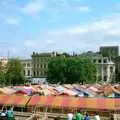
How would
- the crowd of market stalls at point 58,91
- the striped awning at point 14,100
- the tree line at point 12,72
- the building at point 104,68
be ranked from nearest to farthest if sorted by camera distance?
the striped awning at point 14,100 → the crowd of market stalls at point 58,91 → the tree line at point 12,72 → the building at point 104,68

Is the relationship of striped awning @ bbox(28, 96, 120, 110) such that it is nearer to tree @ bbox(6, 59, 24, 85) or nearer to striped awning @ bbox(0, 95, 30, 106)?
striped awning @ bbox(0, 95, 30, 106)

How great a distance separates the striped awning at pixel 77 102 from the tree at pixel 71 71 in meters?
89.4

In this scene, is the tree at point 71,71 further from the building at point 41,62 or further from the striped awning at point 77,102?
the striped awning at point 77,102

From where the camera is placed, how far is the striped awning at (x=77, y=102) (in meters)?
40.9

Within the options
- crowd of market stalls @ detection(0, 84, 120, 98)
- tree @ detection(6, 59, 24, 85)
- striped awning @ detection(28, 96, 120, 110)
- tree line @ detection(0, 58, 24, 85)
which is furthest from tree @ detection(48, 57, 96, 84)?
striped awning @ detection(28, 96, 120, 110)

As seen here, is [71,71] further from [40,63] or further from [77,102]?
[77,102]

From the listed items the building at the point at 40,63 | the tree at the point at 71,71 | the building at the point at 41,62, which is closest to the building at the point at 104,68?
the building at the point at 41,62

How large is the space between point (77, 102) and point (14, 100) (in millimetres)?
6732

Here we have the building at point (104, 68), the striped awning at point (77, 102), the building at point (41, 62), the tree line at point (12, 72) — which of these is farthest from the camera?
the building at point (41, 62)

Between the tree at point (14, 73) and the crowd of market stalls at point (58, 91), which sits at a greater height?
the tree at point (14, 73)

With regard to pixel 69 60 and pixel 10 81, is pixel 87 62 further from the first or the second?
pixel 10 81

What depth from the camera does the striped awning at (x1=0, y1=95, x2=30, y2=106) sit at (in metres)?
44.4

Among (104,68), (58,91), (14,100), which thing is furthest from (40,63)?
(14,100)

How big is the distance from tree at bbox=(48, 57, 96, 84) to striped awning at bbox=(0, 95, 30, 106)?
3438 inches
